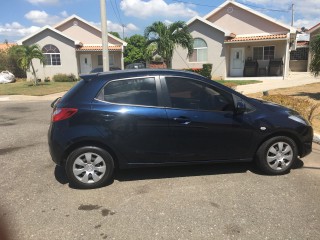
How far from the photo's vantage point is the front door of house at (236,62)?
83.0 feet

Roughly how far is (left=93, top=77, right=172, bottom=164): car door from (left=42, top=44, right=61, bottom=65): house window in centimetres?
2603

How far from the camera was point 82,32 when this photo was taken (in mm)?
30625

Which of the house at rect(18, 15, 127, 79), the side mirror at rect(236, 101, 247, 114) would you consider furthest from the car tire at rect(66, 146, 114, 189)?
the house at rect(18, 15, 127, 79)

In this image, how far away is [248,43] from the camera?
81.1 ft

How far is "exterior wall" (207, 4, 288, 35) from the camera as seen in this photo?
966 inches

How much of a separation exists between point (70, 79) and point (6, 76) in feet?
19.1

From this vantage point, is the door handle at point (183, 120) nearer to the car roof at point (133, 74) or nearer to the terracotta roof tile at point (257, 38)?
the car roof at point (133, 74)

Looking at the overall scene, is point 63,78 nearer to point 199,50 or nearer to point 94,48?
point 94,48

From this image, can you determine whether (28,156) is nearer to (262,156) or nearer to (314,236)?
(262,156)

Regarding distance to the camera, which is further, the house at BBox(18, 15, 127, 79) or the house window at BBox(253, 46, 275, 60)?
the house at BBox(18, 15, 127, 79)

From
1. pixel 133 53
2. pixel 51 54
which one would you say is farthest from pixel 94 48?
pixel 133 53

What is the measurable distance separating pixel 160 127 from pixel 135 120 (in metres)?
0.37

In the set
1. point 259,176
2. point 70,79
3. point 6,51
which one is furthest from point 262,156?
point 6,51

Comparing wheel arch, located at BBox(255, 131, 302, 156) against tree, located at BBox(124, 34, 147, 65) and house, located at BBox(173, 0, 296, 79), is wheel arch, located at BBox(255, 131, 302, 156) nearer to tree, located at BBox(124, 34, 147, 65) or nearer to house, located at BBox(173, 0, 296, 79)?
house, located at BBox(173, 0, 296, 79)
